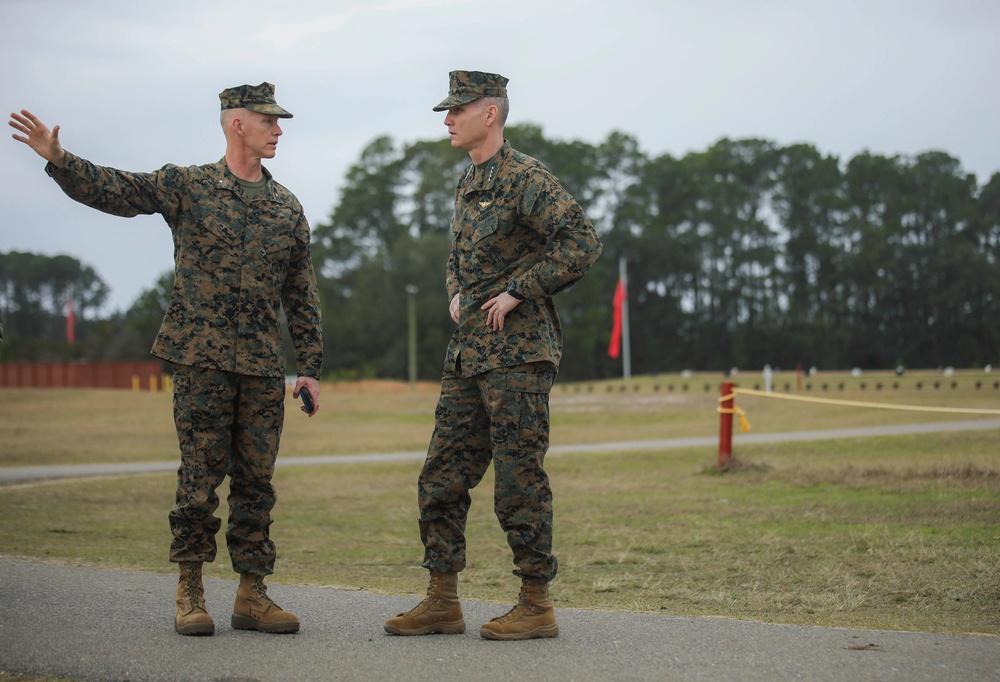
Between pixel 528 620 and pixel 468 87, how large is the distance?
2254 millimetres

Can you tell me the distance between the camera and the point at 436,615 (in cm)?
516

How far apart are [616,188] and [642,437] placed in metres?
64.3

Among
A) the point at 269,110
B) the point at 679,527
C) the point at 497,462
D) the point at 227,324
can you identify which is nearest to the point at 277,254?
the point at 227,324

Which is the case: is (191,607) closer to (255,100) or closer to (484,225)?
(484,225)

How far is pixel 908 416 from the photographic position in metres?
23.7

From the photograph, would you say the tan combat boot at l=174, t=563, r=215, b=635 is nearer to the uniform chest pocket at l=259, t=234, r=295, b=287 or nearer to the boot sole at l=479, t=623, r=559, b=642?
the boot sole at l=479, t=623, r=559, b=642

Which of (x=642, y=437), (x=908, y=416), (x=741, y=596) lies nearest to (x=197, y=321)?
(x=741, y=596)

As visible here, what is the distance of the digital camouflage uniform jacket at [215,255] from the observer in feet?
17.2

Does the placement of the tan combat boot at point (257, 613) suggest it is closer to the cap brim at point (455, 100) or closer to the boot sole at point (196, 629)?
the boot sole at point (196, 629)

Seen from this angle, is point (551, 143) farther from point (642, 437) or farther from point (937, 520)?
point (937, 520)

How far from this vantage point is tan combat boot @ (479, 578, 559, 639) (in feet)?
16.5

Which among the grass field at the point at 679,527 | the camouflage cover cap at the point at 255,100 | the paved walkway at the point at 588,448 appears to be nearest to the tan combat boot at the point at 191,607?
the grass field at the point at 679,527

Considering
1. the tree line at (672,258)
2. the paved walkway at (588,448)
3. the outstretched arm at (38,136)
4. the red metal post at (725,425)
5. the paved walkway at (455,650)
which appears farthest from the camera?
the tree line at (672,258)

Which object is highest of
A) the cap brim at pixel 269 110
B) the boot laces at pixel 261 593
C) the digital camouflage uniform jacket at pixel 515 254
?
the cap brim at pixel 269 110
